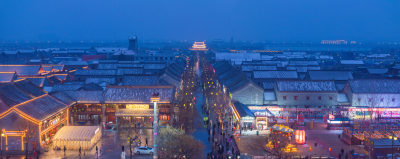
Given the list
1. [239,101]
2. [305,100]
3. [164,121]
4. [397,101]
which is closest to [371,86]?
[397,101]

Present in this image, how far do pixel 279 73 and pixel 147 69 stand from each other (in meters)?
20.1

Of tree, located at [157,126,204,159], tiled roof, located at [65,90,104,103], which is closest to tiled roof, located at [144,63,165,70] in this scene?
tiled roof, located at [65,90,104,103]

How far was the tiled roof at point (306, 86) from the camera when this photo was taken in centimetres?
2989

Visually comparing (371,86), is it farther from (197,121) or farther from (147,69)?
(147,69)

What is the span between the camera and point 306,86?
99.2ft

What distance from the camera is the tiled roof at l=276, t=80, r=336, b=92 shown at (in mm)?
29891

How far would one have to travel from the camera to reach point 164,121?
25.9 meters

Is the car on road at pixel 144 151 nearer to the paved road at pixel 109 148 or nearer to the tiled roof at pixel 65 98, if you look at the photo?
the paved road at pixel 109 148

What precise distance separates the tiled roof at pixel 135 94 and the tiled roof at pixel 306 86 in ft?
33.9

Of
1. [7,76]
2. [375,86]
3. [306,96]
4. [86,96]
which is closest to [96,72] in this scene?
[7,76]

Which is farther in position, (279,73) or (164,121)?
(279,73)

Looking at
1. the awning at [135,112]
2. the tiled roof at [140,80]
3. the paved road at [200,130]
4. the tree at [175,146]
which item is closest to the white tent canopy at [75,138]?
the awning at [135,112]

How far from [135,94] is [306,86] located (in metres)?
15.4

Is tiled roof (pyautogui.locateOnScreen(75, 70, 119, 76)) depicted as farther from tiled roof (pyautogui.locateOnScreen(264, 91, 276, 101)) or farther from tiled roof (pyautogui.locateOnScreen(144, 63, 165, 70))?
tiled roof (pyautogui.locateOnScreen(264, 91, 276, 101))
